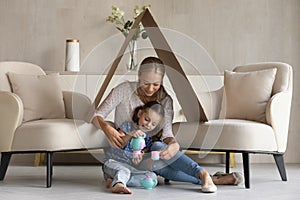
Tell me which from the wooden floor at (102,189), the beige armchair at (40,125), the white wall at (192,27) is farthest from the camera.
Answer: the white wall at (192,27)

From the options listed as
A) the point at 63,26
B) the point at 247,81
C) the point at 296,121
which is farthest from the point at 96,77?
the point at 296,121

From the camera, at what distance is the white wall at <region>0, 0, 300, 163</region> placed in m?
4.76

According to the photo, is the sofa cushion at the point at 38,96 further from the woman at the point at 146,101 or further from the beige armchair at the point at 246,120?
the beige armchair at the point at 246,120

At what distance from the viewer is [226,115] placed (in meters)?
3.61

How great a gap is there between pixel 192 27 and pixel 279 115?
174 centimetres

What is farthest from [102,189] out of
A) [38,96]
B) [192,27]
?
[192,27]

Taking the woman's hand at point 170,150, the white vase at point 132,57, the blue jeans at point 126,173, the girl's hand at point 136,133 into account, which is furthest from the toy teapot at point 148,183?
the white vase at point 132,57

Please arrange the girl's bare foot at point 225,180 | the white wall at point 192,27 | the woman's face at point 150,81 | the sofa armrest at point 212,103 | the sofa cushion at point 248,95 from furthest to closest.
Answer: the white wall at point 192,27
the sofa armrest at point 212,103
the sofa cushion at point 248,95
the girl's bare foot at point 225,180
the woman's face at point 150,81

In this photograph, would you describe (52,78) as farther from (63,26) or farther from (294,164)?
(294,164)

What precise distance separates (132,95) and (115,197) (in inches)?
24.2

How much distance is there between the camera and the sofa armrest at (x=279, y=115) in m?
3.25

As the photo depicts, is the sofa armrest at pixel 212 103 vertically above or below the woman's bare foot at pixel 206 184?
above

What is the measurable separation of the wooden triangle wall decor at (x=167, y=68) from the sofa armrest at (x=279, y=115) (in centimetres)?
42

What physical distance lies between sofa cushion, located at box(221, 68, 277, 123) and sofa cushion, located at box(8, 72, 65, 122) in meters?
1.12
